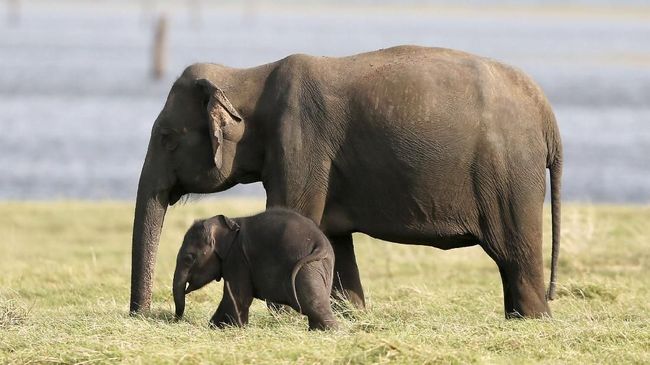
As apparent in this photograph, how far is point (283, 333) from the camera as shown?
10055 millimetres

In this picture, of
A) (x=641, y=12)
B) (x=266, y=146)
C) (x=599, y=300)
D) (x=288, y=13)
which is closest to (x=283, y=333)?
(x=266, y=146)

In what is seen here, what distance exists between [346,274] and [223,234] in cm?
148

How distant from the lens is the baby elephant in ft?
33.6

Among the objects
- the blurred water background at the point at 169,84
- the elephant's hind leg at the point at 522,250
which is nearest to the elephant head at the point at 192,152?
the elephant's hind leg at the point at 522,250

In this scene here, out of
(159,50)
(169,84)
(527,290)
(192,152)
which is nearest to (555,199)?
(527,290)

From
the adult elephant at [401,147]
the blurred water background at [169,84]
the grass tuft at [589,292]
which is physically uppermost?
the adult elephant at [401,147]

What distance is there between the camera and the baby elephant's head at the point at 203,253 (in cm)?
1057

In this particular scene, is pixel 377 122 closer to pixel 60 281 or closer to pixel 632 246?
pixel 60 281

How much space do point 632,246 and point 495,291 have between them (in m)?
3.93

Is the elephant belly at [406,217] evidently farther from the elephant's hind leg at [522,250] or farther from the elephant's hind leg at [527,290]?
the elephant's hind leg at [527,290]

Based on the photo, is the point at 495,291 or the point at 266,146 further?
the point at 495,291

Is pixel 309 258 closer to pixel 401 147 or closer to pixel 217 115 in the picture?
pixel 401 147

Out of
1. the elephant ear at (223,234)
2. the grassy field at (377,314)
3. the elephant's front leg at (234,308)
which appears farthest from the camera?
the elephant ear at (223,234)

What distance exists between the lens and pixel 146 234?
37.7 feet
